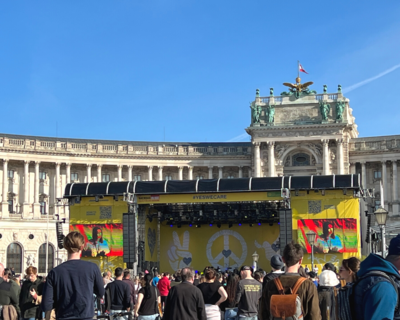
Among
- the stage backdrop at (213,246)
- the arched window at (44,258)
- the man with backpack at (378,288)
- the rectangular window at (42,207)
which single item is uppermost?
the rectangular window at (42,207)

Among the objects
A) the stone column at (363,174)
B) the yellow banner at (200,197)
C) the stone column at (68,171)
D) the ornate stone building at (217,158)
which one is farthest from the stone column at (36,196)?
the stone column at (363,174)

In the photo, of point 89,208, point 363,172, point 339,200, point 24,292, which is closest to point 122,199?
point 89,208

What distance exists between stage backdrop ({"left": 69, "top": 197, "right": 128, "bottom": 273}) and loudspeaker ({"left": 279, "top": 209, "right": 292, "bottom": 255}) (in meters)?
12.0

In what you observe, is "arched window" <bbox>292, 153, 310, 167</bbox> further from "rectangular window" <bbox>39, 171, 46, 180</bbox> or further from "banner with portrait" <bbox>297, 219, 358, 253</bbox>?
"banner with portrait" <bbox>297, 219, 358, 253</bbox>

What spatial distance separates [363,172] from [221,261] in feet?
114

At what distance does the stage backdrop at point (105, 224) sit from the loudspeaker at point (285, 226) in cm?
1198

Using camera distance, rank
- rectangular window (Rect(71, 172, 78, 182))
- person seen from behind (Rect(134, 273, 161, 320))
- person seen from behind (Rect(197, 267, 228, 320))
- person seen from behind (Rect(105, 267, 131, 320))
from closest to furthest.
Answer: person seen from behind (Rect(197, 267, 228, 320)) → person seen from behind (Rect(134, 273, 161, 320)) → person seen from behind (Rect(105, 267, 131, 320)) → rectangular window (Rect(71, 172, 78, 182))

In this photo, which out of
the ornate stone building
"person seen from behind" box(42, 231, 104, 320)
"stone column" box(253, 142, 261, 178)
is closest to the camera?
"person seen from behind" box(42, 231, 104, 320)

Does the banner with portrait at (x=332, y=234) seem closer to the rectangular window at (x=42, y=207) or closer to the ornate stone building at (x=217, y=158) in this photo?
the ornate stone building at (x=217, y=158)

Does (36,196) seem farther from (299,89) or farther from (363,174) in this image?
(363,174)

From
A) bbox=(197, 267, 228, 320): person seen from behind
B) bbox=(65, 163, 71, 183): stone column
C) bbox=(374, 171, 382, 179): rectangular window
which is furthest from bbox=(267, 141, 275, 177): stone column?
bbox=(197, 267, 228, 320): person seen from behind

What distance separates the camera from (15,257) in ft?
255

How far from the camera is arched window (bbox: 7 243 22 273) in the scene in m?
77.3

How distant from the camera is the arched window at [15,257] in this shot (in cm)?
7731
